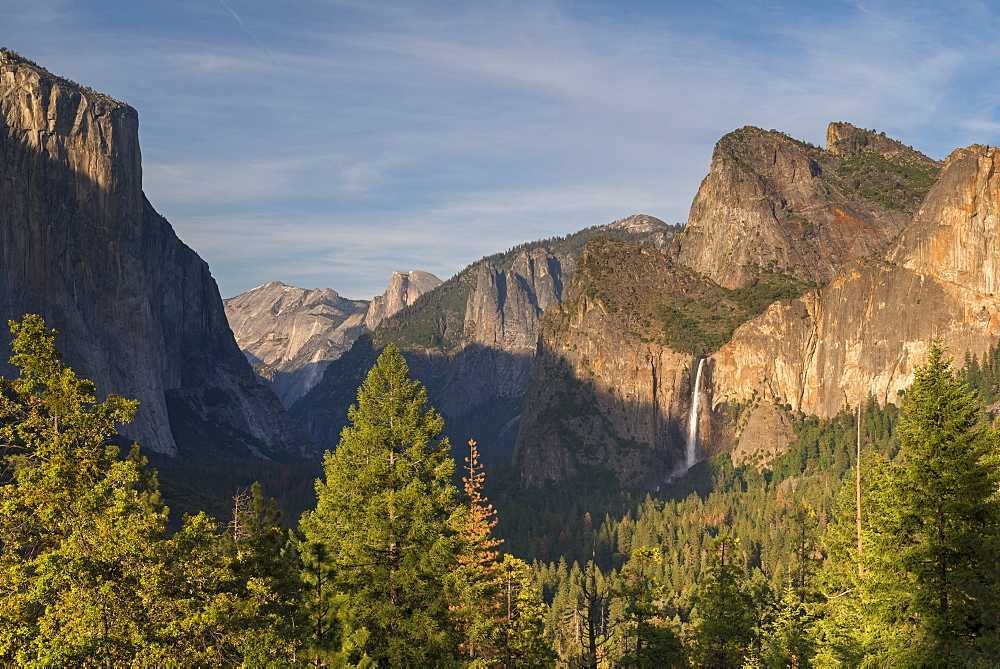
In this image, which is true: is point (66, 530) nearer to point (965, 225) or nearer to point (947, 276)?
point (965, 225)

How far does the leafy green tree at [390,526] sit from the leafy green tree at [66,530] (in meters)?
12.5

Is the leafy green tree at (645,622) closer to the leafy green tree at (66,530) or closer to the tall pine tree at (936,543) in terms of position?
the tall pine tree at (936,543)

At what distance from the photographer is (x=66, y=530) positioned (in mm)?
24656

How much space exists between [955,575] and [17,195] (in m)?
211

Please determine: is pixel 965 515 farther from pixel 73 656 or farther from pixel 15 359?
pixel 15 359

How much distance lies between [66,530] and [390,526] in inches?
627

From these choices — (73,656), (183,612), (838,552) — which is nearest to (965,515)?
(838,552)

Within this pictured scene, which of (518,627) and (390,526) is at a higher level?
(390,526)

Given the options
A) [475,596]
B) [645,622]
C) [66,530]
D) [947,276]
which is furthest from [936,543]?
[947,276]

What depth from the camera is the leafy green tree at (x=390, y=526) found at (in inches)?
1457

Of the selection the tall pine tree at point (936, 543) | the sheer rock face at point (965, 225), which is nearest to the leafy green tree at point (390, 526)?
the tall pine tree at point (936, 543)

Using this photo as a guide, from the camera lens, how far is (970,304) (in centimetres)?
17988

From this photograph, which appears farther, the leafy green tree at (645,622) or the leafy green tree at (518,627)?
the leafy green tree at (645,622)

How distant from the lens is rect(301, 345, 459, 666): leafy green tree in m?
37.0
